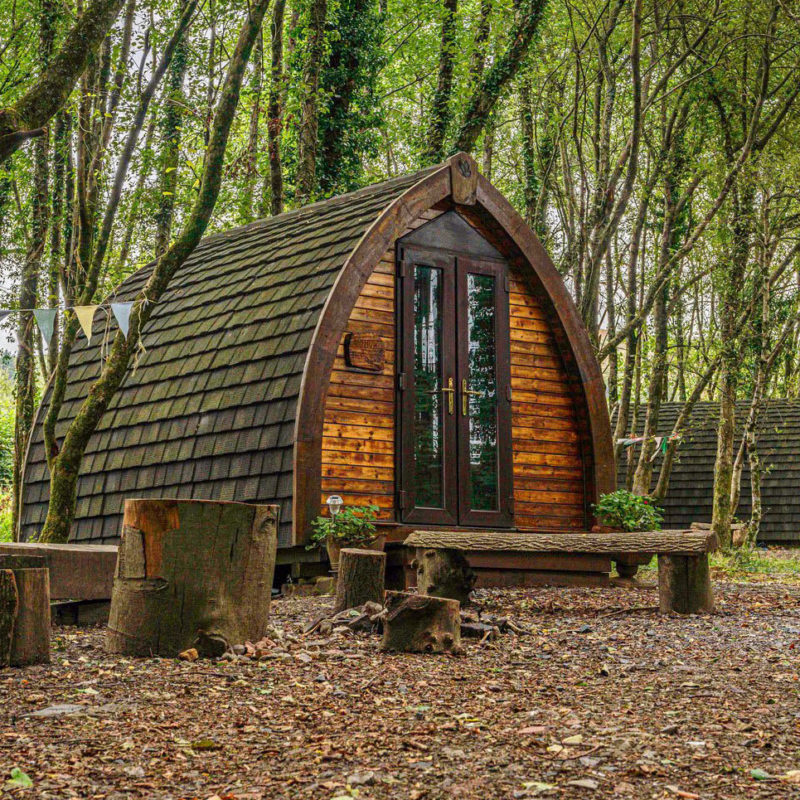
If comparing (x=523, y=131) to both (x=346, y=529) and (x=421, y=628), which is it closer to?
(x=346, y=529)

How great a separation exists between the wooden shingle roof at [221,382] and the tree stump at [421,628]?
3.36m

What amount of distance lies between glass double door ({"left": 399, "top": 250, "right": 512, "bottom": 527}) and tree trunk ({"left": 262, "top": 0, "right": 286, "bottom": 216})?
5.42 metres

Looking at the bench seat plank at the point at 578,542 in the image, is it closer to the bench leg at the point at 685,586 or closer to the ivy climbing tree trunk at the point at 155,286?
the bench leg at the point at 685,586

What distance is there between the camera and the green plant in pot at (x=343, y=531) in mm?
8453

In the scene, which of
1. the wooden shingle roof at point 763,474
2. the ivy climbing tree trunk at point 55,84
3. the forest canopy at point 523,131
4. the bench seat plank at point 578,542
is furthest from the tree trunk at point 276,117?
the bench seat plank at point 578,542

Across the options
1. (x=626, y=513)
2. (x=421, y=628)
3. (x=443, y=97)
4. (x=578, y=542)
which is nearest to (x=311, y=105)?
(x=443, y=97)

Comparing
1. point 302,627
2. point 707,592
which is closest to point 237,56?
point 302,627

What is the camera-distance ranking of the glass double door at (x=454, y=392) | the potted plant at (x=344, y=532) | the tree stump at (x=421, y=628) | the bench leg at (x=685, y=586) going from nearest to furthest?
1. the tree stump at (x=421, y=628)
2. the bench leg at (x=685, y=586)
3. the potted plant at (x=344, y=532)
4. the glass double door at (x=454, y=392)

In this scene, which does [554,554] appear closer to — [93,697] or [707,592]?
[707,592]

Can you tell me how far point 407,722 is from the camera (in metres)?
3.87

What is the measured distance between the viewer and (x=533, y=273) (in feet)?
35.1

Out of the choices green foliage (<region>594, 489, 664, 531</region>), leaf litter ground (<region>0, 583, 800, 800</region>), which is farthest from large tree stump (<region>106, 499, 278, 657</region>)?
green foliage (<region>594, 489, 664, 531</region>)

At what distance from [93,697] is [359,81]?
1342 cm

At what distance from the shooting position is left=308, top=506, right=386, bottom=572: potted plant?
8.45 metres
